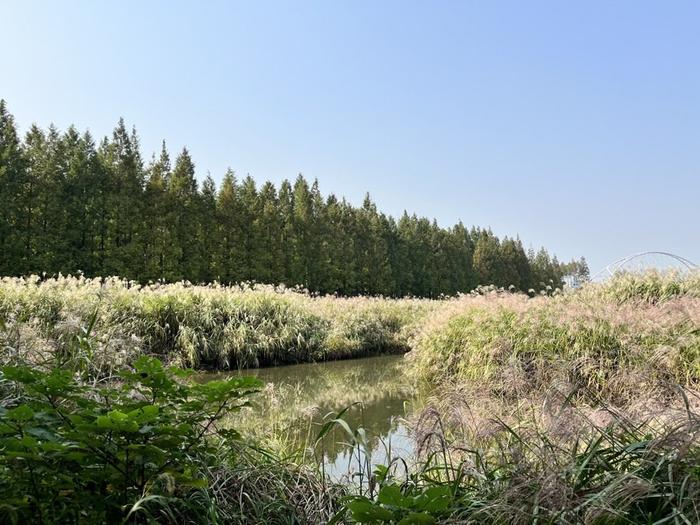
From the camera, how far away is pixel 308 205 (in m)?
29.7

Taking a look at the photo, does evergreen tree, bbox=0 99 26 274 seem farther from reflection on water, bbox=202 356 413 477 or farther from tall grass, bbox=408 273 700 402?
tall grass, bbox=408 273 700 402

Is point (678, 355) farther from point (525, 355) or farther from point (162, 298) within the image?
point (162, 298)

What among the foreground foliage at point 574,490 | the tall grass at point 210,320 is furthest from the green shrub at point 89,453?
the tall grass at point 210,320

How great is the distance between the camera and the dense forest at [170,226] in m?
18.6

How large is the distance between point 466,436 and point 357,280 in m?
28.7

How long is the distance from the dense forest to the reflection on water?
4075mm

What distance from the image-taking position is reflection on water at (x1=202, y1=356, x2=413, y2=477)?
321 centimetres

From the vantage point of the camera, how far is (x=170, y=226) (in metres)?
22.2

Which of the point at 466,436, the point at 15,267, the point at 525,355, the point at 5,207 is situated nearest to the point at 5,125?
the point at 5,207

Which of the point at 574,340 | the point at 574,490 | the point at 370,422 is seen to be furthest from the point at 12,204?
the point at 574,490

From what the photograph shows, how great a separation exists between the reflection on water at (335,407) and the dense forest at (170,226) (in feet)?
13.4

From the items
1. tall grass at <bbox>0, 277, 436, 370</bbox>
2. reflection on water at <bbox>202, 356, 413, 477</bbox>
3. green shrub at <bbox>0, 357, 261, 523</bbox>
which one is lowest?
reflection on water at <bbox>202, 356, 413, 477</bbox>

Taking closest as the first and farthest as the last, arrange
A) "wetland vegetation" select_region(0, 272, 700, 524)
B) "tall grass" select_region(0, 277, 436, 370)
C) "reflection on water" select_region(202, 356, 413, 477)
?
"wetland vegetation" select_region(0, 272, 700, 524) → "reflection on water" select_region(202, 356, 413, 477) → "tall grass" select_region(0, 277, 436, 370)

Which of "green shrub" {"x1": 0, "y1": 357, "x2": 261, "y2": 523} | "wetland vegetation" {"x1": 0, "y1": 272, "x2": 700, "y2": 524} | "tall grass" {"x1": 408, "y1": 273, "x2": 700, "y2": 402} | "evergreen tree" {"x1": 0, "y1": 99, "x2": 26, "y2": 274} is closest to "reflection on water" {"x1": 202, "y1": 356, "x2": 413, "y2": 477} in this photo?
"wetland vegetation" {"x1": 0, "y1": 272, "x2": 700, "y2": 524}
